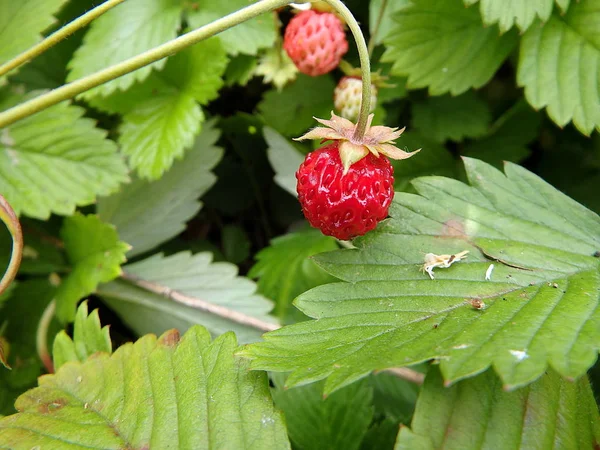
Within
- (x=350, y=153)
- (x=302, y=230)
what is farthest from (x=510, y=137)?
(x=350, y=153)

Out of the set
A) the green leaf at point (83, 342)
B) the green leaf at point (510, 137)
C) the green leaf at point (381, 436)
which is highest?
the green leaf at point (510, 137)

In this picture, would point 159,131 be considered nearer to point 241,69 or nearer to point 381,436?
point 241,69

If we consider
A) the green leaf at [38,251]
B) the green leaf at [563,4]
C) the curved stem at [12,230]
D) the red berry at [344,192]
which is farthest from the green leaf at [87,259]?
the green leaf at [563,4]

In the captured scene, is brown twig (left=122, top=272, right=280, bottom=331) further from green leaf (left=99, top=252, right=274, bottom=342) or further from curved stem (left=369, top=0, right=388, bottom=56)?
curved stem (left=369, top=0, right=388, bottom=56)

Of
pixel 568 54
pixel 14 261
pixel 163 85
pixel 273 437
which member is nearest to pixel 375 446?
pixel 273 437

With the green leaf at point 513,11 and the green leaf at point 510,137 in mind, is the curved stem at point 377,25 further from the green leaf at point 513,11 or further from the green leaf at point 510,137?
the green leaf at point 510,137

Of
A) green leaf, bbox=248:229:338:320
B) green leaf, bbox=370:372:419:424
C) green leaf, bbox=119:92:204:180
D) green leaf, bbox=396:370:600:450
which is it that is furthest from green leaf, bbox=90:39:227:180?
green leaf, bbox=396:370:600:450

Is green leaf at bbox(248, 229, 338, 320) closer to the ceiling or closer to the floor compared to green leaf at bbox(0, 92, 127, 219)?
closer to the floor

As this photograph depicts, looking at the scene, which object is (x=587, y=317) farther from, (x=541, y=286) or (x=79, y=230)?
(x=79, y=230)
